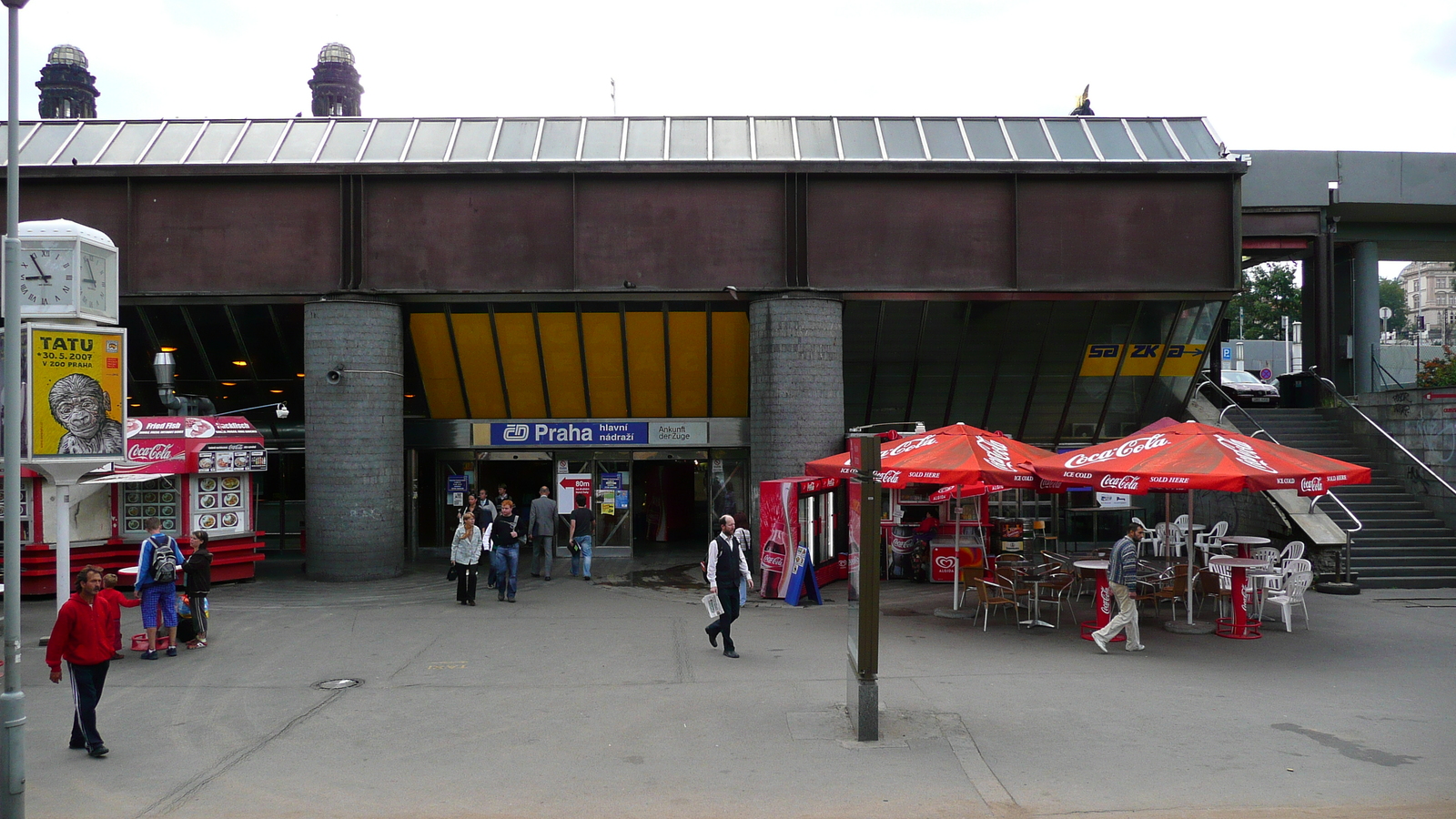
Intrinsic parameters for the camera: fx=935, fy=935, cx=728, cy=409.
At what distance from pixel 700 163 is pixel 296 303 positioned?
8.13 metres

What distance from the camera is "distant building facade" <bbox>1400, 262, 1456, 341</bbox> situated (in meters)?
107

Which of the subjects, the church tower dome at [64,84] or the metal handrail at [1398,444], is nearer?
the metal handrail at [1398,444]

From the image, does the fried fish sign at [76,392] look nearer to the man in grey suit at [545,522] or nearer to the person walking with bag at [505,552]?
the person walking with bag at [505,552]

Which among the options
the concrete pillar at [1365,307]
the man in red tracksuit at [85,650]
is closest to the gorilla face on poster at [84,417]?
the man in red tracksuit at [85,650]

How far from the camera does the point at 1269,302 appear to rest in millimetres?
62250

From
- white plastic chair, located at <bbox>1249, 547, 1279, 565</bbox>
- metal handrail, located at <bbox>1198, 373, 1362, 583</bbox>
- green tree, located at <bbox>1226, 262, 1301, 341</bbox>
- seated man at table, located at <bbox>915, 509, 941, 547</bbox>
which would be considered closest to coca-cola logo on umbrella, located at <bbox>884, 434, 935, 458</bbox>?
seated man at table, located at <bbox>915, 509, 941, 547</bbox>

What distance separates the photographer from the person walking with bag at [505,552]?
1475 cm

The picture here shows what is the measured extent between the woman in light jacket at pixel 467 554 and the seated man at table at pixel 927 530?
26.2 ft

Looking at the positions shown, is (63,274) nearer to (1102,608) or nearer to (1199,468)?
(1102,608)

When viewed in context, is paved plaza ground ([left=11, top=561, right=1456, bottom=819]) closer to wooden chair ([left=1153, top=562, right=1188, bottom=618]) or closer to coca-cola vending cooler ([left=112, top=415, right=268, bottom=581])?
wooden chair ([left=1153, top=562, right=1188, bottom=618])

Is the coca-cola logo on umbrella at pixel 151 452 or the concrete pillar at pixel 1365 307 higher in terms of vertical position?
the concrete pillar at pixel 1365 307

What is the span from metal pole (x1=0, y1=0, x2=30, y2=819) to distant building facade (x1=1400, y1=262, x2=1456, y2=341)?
124778 millimetres

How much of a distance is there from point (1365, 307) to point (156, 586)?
99.0 feet

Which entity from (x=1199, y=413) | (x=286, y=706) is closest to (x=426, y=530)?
(x=286, y=706)
